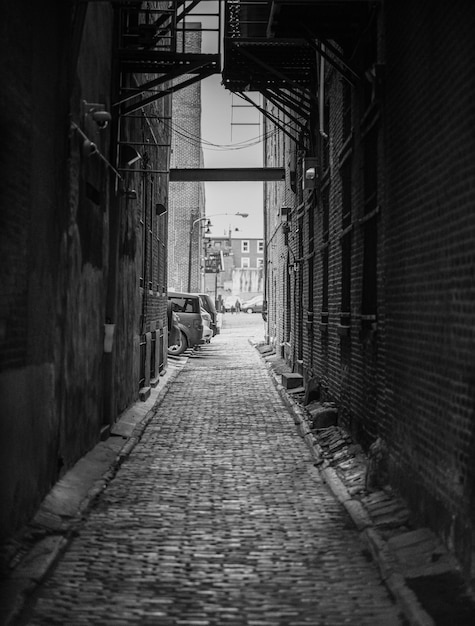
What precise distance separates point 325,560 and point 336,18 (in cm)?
697

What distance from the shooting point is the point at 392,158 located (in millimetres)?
7973

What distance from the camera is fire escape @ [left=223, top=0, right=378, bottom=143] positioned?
32.4 feet

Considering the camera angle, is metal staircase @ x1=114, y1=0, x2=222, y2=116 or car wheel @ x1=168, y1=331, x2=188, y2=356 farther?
car wheel @ x1=168, y1=331, x2=188, y2=356

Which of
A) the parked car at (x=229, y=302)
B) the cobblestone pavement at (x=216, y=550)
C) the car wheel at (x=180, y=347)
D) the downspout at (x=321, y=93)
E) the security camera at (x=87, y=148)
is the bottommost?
the cobblestone pavement at (x=216, y=550)

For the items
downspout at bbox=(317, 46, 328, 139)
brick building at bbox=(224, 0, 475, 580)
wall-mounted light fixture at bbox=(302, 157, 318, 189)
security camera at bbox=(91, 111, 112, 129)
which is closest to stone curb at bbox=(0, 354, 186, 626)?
brick building at bbox=(224, 0, 475, 580)

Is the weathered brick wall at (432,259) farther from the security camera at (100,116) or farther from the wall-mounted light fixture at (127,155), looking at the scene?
the wall-mounted light fixture at (127,155)

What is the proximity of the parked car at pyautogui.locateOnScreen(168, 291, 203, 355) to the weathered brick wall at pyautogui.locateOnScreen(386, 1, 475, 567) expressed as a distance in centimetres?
2230

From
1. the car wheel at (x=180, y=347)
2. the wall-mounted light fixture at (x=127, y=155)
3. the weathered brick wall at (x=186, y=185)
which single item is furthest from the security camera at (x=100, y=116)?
the weathered brick wall at (x=186, y=185)

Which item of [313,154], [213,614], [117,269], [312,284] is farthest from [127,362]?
[213,614]

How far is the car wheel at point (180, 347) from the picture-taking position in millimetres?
28009

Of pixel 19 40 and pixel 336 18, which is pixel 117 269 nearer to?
pixel 336 18

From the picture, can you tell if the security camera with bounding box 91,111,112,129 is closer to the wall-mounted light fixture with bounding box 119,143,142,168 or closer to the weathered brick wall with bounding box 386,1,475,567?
the wall-mounted light fixture with bounding box 119,143,142,168

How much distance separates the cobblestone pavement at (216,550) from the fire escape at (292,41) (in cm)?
514

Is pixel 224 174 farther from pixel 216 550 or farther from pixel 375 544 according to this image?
pixel 375 544
